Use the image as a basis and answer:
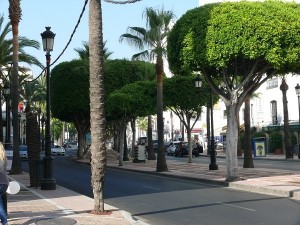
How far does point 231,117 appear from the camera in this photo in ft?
65.4

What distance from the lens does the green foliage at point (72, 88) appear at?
47812mm

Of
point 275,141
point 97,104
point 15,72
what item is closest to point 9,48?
point 15,72

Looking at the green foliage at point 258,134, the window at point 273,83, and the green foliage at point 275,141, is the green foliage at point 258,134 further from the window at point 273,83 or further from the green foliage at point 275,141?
the window at point 273,83

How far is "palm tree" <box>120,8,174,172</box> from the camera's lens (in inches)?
1072

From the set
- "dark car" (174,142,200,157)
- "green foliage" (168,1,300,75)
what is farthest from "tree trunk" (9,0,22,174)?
"dark car" (174,142,200,157)

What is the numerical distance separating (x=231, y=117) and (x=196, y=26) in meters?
3.99

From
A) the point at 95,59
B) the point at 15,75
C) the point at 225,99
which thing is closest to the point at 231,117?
the point at 225,99

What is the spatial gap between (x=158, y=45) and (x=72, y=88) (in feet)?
72.7

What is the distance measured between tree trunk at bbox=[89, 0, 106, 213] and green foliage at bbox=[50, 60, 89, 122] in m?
35.8

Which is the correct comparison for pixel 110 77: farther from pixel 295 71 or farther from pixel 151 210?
pixel 151 210

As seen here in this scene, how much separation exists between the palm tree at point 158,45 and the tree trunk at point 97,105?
51.0 ft

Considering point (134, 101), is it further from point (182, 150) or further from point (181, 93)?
point (182, 150)

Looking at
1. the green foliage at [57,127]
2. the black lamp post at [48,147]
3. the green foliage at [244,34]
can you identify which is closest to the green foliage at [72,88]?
the black lamp post at [48,147]

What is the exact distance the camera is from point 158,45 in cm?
2775
